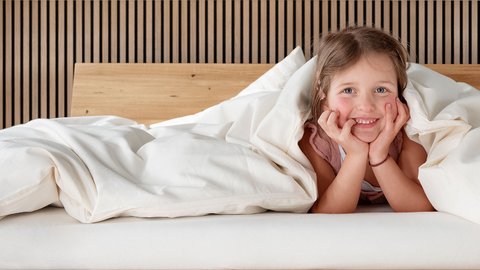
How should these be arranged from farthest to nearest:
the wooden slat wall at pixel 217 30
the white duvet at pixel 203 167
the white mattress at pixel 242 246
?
1. the wooden slat wall at pixel 217 30
2. the white duvet at pixel 203 167
3. the white mattress at pixel 242 246

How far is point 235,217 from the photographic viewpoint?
49.3 inches

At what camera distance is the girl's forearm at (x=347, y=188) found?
4.59 feet

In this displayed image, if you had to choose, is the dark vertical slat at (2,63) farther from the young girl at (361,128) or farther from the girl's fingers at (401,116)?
the girl's fingers at (401,116)

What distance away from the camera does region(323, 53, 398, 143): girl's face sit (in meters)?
1.43

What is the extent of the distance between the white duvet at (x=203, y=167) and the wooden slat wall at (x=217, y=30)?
1.82m

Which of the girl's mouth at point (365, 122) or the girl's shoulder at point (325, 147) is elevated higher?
the girl's mouth at point (365, 122)

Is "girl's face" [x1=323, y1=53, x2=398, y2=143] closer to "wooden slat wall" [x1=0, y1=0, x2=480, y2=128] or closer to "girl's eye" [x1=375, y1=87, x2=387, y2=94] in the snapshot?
"girl's eye" [x1=375, y1=87, x2=387, y2=94]

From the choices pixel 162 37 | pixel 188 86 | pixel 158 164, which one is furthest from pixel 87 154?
pixel 162 37

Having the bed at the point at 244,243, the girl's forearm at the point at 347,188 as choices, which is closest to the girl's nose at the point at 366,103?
the girl's forearm at the point at 347,188

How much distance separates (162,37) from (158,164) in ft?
7.05

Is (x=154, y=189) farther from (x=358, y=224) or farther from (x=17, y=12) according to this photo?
(x=17, y=12)

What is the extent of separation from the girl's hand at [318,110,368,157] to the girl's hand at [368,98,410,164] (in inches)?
0.9

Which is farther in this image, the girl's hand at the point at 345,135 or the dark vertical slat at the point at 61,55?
the dark vertical slat at the point at 61,55

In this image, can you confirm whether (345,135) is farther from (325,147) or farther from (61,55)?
(61,55)
